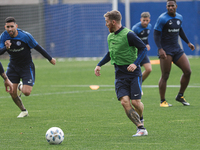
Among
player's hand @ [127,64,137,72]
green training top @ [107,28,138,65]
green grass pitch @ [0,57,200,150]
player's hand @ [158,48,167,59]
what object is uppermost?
green training top @ [107,28,138,65]

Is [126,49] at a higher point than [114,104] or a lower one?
higher

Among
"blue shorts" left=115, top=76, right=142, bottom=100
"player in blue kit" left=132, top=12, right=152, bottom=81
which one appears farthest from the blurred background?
"blue shorts" left=115, top=76, right=142, bottom=100

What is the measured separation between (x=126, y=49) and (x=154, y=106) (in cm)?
338

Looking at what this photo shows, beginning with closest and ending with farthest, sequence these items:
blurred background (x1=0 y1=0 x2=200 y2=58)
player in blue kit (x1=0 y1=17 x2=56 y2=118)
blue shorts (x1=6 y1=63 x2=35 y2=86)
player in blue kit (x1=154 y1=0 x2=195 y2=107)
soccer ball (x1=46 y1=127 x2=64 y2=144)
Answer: soccer ball (x1=46 y1=127 x2=64 y2=144) → player in blue kit (x1=0 y1=17 x2=56 y2=118) → blue shorts (x1=6 y1=63 x2=35 y2=86) → player in blue kit (x1=154 y1=0 x2=195 y2=107) → blurred background (x1=0 y1=0 x2=200 y2=58)

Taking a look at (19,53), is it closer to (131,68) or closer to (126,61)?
(126,61)

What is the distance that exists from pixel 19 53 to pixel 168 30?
11.3ft

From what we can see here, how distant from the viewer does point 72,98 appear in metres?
11.3

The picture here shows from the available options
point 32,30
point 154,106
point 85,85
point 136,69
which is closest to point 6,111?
point 154,106

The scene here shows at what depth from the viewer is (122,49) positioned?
639 cm

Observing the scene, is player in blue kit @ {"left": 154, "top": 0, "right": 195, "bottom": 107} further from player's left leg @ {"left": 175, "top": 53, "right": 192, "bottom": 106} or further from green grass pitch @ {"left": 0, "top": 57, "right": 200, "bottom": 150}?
green grass pitch @ {"left": 0, "top": 57, "right": 200, "bottom": 150}

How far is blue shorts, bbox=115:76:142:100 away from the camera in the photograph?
20.7ft

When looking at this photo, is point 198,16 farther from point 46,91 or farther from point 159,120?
point 159,120

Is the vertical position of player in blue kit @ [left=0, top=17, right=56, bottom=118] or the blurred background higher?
player in blue kit @ [left=0, top=17, right=56, bottom=118]

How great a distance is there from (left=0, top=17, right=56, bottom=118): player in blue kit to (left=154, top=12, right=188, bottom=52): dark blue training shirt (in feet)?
8.35
